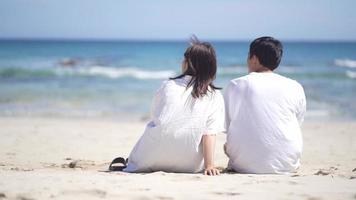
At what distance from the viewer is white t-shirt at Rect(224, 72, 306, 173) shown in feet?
15.0

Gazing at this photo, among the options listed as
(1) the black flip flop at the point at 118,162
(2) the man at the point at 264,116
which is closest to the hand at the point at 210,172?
(2) the man at the point at 264,116

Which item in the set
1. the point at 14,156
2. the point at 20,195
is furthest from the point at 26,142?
the point at 20,195

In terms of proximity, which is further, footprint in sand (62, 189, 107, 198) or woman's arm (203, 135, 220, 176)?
woman's arm (203, 135, 220, 176)

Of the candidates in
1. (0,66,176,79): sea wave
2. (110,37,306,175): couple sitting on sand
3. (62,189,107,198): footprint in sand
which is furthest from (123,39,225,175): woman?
(0,66,176,79): sea wave

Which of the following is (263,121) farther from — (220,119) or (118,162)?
(118,162)

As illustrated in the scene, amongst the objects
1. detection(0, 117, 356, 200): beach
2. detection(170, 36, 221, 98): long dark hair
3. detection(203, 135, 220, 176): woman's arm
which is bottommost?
detection(0, 117, 356, 200): beach

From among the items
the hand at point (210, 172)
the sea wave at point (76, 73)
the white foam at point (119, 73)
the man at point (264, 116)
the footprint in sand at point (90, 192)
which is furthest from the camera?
the white foam at point (119, 73)

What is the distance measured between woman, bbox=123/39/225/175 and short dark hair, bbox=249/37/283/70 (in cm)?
37

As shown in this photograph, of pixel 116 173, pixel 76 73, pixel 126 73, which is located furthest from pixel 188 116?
pixel 126 73

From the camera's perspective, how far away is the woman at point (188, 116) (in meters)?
4.48

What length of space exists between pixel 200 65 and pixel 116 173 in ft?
3.61

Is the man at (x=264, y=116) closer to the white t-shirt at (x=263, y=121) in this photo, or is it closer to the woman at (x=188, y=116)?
the white t-shirt at (x=263, y=121)

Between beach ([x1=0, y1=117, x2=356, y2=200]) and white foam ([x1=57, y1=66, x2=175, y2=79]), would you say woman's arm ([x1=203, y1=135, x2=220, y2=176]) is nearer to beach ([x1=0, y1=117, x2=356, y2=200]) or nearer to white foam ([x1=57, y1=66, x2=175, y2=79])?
beach ([x1=0, y1=117, x2=356, y2=200])

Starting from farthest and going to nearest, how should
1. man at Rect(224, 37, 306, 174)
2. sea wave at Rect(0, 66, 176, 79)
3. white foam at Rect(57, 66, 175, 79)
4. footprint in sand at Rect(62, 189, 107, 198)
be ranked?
white foam at Rect(57, 66, 175, 79) → sea wave at Rect(0, 66, 176, 79) → man at Rect(224, 37, 306, 174) → footprint in sand at Rect(62, 189, 107, 198)
